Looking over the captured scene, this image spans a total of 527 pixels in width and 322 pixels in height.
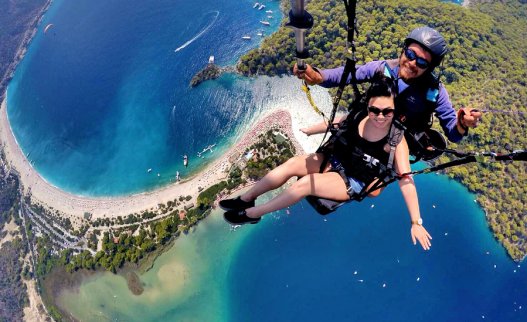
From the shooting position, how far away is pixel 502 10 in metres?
26.9

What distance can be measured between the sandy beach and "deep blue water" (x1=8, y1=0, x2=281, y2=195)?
1.98 feet

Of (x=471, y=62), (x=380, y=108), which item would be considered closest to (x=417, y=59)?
(x=380, y=108)

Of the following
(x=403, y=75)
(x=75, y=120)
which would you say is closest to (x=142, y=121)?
(x=75, y=120)

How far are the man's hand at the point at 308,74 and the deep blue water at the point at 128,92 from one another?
16380 mm

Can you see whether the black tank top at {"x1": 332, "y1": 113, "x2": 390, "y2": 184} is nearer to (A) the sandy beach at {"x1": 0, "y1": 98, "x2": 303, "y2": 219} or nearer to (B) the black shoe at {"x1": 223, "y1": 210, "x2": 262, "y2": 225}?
(B) the black shoe at {"x1": 223, "y1": 210, "x2": 262, "y2": 225}

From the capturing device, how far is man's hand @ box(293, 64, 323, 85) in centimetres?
309

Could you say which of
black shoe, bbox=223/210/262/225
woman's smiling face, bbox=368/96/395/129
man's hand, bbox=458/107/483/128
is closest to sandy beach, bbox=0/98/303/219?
black shoe, bbox=223/210/262/225

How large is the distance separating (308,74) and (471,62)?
849 inches

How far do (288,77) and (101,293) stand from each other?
16.7m

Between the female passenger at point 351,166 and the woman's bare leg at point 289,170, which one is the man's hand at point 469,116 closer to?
the female passenger at point 351,166

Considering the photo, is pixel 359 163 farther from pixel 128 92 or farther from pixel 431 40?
pixel 128 92

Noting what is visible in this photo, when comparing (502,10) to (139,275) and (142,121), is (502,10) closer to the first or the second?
(142,121)

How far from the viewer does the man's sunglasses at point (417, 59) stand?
3578mm

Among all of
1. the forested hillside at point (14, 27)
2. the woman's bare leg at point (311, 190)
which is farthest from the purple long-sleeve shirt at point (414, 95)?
the forested hillside at point (14, 27)
